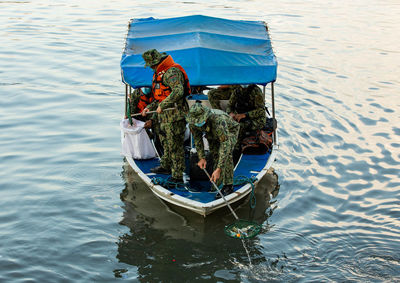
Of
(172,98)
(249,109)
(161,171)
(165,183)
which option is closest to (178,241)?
(165,183)

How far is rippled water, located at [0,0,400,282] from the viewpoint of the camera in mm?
7395

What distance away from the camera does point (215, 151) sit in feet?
26.9

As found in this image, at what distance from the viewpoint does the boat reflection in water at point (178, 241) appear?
23.8ft

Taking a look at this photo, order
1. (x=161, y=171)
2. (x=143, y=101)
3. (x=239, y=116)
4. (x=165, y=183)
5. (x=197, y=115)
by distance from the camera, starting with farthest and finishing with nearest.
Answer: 1. (x=143, y=101)
2. (x=239, y=116)
3. (x=161, y=171)
4. (x=165, y=183)
5. (x=197, y=115)

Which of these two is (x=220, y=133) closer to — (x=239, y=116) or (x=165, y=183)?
(x=165, y=183)

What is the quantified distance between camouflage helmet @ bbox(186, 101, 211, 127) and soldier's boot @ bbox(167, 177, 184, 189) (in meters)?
1.45

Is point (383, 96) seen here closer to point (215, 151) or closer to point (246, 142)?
point (246, 142)

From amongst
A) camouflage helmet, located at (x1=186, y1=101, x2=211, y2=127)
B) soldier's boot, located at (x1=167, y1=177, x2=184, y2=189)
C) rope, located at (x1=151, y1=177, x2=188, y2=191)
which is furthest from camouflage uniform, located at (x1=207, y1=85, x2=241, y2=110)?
camouflage helmet, located at (x1=186, y1=101, x2=211, y2=127)

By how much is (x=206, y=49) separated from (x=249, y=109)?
5.18 feet

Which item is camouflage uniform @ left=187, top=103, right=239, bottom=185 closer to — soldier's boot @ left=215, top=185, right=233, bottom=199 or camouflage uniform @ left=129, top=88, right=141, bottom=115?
soldier's boot @ left=215, top=185, right=233, bottom=199

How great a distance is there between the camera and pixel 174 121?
321 inches

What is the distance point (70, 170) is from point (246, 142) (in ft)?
12.3

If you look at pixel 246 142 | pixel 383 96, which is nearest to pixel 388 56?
pixel 383 96

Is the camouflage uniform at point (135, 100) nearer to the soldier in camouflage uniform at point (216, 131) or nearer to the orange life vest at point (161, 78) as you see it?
the orange life vest at point (161, 78)
